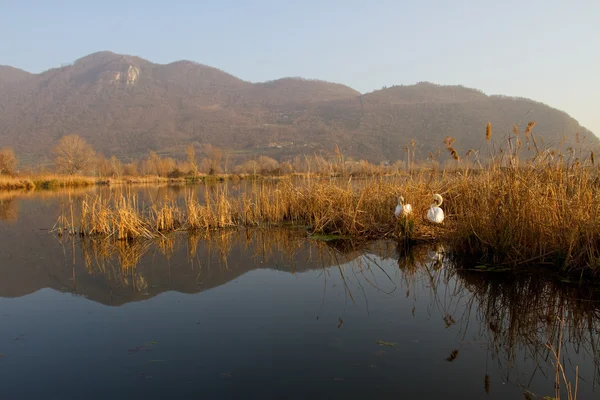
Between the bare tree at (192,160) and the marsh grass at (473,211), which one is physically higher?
the bare tree at (192,160)

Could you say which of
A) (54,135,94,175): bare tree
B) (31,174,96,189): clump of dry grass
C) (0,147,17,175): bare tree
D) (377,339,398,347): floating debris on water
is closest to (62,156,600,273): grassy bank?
(377,339,398,347): floating debris on water

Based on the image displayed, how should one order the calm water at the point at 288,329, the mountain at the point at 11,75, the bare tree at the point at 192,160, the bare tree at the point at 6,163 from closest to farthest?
1. the calm water at the point at 288,329
2. the bare tree at the point at 192,160
3. the bare tree at the point at 6,163
4. the mountain at the point at 11,75

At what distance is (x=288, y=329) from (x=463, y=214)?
371 cm

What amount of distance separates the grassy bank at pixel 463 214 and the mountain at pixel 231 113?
35236 mm

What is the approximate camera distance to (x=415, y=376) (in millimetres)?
3006

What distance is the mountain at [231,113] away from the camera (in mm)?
66688

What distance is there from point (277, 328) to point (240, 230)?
590 centimetres

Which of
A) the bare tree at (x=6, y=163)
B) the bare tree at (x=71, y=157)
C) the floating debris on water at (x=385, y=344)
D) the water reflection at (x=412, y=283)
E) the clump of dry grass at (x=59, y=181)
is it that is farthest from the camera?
the bare tree at (x=71, y=157)

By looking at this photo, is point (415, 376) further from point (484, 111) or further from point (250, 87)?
point (250, 87)

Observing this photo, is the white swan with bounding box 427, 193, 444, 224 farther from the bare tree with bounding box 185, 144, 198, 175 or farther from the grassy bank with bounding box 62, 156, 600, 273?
the bare tree with bounding box 185, 144, 198, 175

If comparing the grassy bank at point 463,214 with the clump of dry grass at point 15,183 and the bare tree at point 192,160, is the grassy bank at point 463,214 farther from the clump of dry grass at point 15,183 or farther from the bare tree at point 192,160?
the clump of dry grass at point 15,183

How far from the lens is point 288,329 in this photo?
3.93 meters

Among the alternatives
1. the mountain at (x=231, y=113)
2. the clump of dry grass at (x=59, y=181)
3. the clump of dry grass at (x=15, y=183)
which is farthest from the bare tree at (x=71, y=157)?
the mountain at (x=231, y=113)

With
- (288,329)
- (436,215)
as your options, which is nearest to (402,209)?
(436,215)
